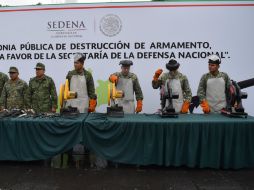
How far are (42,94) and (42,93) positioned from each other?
0.06 ft

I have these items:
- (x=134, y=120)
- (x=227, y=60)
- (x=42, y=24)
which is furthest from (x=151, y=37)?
(x=134, y=120)

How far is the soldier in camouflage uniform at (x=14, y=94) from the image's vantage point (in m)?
5.58

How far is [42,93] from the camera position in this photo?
17.9 feet

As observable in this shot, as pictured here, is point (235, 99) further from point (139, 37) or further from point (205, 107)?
point (139, 37)

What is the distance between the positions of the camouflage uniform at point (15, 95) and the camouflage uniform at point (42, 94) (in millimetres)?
133

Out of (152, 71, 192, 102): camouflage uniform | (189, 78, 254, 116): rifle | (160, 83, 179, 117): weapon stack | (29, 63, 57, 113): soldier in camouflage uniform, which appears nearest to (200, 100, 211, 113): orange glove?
(189, 78, 254, 116): rifle

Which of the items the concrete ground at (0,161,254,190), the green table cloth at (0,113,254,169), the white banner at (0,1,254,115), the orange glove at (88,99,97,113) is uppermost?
the white banner at (0,1,254,115)

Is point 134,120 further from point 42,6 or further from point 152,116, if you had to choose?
point 42,6

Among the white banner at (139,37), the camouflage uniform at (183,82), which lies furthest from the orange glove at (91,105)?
the white banner at (139,37)

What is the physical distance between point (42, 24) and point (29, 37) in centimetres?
41

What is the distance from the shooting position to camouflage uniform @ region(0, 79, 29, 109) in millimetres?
5574

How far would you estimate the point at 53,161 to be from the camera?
4504 mm

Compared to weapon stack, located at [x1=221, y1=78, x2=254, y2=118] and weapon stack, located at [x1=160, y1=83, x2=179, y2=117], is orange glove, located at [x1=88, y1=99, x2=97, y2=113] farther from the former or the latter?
weapon stack, located at [x1=221, y1=78, x2=254, y2=118]

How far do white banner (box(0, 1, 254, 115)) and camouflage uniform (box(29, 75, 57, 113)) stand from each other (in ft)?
4.29
